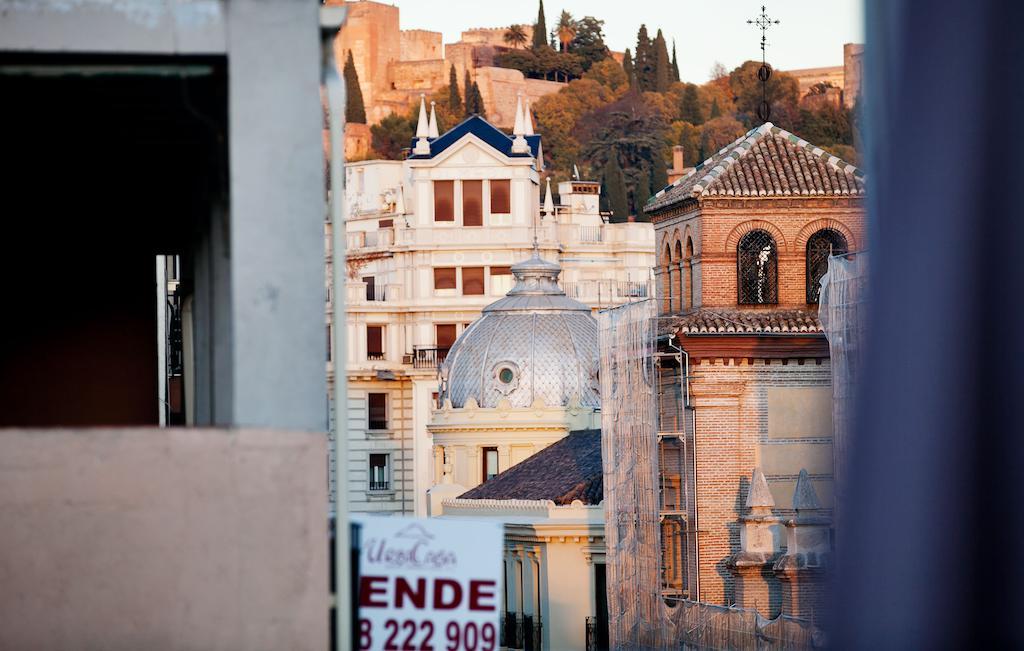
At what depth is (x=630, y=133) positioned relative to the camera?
126812 millimetres

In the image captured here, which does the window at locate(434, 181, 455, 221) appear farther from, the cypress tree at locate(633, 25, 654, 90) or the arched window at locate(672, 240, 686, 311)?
the cypress tree at locate(633, 25, 654, 90)

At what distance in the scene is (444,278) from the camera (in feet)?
245

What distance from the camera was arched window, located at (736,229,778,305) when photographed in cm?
4162

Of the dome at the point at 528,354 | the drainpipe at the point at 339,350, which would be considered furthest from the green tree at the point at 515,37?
the drainpipe at the point at 339,350

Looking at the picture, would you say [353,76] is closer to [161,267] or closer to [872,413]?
[161,267]

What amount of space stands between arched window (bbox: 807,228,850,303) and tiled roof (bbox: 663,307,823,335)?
2.15 feet

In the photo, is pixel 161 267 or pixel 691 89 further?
pixel 691 89

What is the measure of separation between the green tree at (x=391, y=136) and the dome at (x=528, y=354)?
81134 millimetres

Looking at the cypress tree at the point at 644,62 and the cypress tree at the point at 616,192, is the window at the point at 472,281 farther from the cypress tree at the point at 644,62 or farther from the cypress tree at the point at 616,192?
the cypress tree at the point at 644,62

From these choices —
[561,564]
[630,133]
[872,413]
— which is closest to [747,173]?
[561,564]

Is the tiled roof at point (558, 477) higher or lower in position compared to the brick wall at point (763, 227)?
lower

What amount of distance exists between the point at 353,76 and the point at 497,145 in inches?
2881

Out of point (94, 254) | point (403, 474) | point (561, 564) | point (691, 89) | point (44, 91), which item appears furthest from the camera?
point (691, 89)

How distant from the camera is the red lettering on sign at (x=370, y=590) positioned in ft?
35.8
